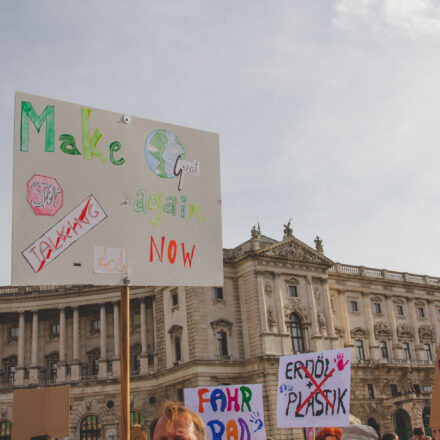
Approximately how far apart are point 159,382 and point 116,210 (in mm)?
43753

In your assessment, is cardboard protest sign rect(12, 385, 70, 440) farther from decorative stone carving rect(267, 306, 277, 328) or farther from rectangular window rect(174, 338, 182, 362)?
rectangular window rect(174, 338, 182, 362)

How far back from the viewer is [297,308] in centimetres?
4897

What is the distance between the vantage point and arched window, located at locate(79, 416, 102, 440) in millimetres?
49281

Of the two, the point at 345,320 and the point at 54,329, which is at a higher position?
the point at 54,329

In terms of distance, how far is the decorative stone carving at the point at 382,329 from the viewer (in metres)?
56.0

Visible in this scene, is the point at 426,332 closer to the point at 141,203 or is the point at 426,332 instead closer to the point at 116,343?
the point at 116,343

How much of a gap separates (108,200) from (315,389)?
691 cm

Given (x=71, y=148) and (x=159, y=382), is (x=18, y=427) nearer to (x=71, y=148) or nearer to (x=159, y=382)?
(x=71, y=148)

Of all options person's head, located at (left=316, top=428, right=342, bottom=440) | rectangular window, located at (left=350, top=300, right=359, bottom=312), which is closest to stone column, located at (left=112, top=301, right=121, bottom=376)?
rectangular window, located at (left=350, top=300, right=359, bottom=312)

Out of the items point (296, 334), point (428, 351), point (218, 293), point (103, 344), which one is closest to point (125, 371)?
point (218, 293)

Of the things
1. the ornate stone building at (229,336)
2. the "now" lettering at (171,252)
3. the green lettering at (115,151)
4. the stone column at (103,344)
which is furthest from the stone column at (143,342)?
the green lettering at (115,151)

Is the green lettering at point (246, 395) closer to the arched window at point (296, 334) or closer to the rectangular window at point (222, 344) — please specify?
the rectangular window at point (222, 344)

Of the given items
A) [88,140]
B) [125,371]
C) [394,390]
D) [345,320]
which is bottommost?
[125,371]

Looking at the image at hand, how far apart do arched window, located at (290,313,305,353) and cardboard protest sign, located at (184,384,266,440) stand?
35870 millimetres
